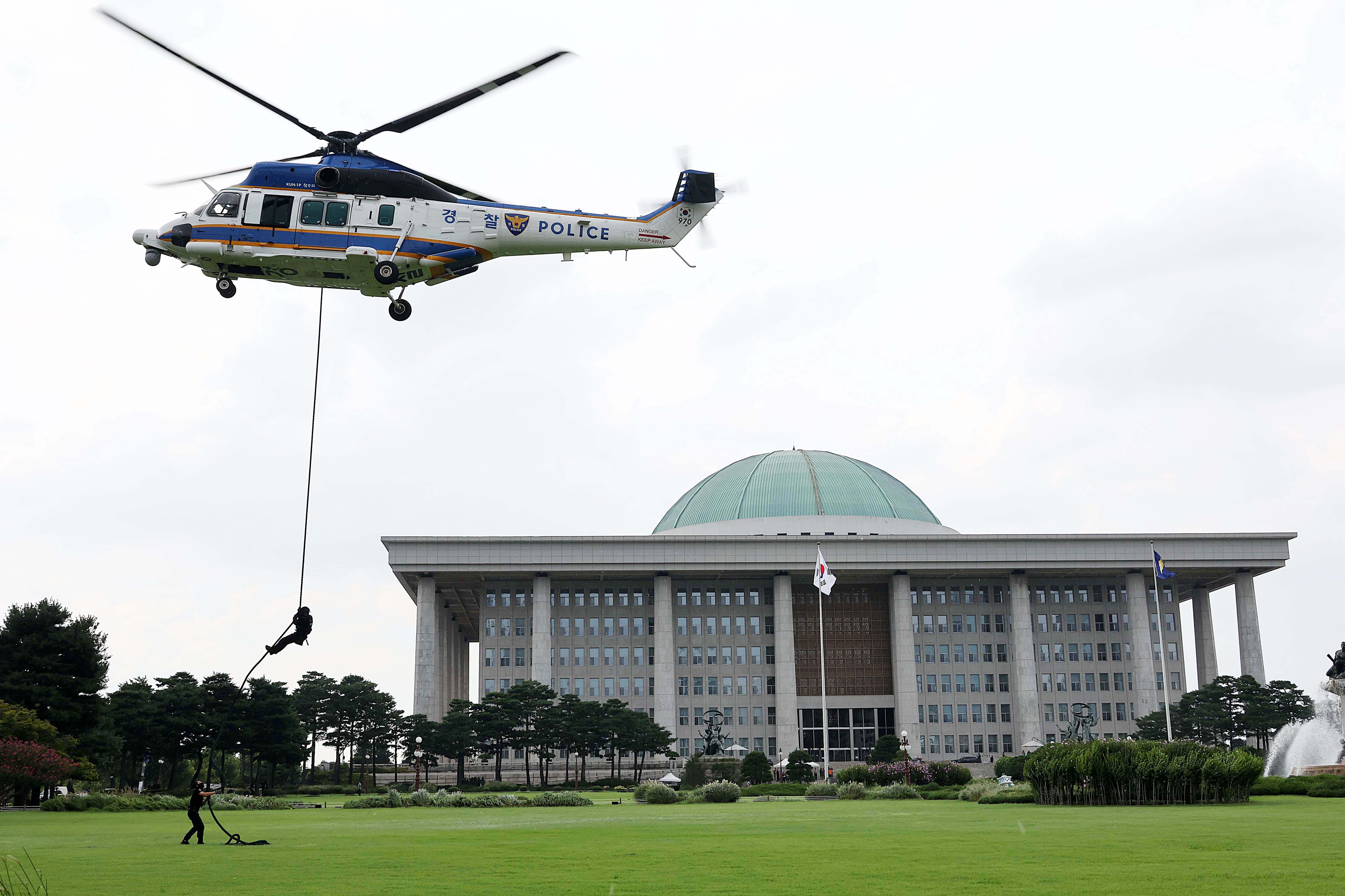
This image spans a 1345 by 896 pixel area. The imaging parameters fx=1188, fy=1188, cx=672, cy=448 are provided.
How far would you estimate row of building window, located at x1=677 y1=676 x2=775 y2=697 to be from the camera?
109 m

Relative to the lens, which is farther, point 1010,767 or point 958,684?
point 958,684

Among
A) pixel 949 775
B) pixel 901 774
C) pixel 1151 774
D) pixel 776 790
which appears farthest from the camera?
pixel 776 790

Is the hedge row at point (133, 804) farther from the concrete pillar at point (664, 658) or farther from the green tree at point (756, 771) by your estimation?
the concrete pillar at point (664, 658)

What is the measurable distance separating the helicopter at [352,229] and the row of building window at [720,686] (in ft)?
285

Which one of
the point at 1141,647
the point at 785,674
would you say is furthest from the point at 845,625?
the point at 1141,647

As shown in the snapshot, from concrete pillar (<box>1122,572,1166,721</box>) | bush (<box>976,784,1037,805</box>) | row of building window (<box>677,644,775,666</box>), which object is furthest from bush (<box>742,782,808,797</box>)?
concrete pillar (<box>1122,572,1166,721</box>)

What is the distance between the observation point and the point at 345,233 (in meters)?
25.0

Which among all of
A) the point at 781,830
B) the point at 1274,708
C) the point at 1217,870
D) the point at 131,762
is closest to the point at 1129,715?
the point at 1274,708

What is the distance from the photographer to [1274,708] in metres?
91.5

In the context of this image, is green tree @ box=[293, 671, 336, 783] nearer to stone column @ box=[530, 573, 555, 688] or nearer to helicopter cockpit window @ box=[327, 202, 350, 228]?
stone column @ box=[530, 573, 555, 688]

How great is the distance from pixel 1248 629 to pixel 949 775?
6378 centimetres

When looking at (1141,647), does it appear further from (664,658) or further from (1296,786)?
(1296,786)

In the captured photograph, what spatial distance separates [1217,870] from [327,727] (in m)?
81.6

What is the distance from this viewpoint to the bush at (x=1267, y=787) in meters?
41.8
